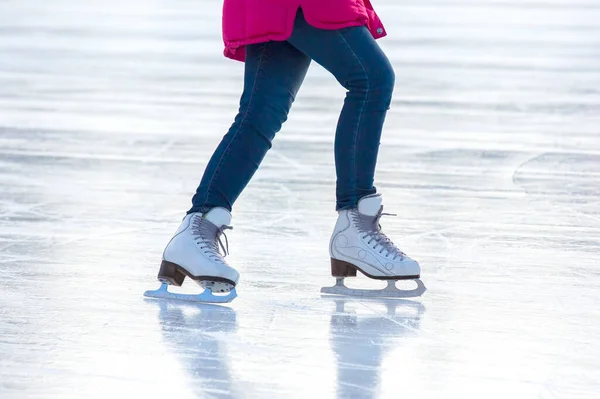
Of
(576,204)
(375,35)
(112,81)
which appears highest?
(375,35)

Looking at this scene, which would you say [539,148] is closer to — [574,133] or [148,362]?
[574,133]

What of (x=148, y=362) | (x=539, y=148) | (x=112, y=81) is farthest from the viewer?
(x=112, y=81)

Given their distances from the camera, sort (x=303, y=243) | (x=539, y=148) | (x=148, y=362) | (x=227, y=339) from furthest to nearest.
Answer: (x=539, y=148), (x=303, y=243), (x=227, y=339), (x=148, y=362)

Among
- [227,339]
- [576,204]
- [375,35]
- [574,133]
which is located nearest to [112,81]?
[574,133]

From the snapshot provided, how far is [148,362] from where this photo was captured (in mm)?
2020

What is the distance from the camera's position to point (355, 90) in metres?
2.53

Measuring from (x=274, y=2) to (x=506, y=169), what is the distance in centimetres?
194

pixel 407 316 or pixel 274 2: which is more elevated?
pixel 274 2

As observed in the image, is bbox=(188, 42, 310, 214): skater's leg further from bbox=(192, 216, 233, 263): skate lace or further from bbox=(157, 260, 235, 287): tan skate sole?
bbox=(157, 260, 235, 287): tan skate sole

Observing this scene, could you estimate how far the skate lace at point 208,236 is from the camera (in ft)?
8.26

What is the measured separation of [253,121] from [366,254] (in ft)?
1.19

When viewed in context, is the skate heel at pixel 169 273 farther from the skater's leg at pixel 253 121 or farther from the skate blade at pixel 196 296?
the skater's leg at pixel 253 121

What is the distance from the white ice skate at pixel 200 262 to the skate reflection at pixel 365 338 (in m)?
0.23

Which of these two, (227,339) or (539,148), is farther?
(539,148)
